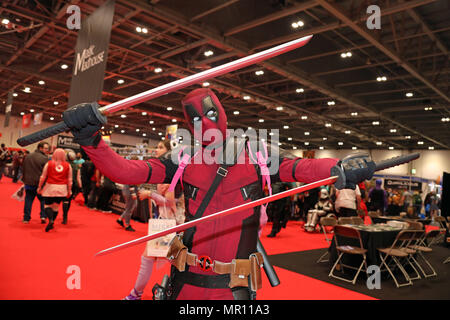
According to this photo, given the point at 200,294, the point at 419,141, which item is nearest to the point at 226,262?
the point at 200,294

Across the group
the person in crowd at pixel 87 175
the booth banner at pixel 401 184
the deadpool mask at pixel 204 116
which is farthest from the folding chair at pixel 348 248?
the booth banner at pixel 401 184

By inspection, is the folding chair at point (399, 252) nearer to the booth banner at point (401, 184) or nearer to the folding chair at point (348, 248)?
the folding chair at point (348, 248)

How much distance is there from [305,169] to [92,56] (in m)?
3.55

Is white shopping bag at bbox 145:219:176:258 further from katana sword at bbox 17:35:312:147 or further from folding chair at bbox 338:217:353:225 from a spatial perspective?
folding chair at bbox 338:217:353:225

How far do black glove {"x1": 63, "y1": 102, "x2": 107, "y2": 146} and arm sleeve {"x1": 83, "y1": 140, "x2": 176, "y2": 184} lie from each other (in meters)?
0.10

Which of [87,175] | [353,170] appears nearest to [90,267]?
[353,170]

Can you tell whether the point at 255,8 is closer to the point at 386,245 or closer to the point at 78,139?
the point at 386,245

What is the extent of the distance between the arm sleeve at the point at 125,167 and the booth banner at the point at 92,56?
2.43 m

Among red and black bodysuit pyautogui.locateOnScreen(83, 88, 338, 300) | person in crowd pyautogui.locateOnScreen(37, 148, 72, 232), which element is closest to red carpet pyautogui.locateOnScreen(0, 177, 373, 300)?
person in crowd pyautogui.locateOnScreen(37, 148, 72, 232)

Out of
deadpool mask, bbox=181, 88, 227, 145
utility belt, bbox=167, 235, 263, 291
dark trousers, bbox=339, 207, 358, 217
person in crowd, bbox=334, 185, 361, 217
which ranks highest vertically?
deadpool mask, bbox=181, 88, 227, 145

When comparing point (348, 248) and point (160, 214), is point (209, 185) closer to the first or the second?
point (160, 214)

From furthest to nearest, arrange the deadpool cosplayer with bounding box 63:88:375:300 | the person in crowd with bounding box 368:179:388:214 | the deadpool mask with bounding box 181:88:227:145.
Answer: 1. the person in crowd with bounding box 368:179:388:214
2. the deadpool mask with bounding box 181:88:227:145
3. the deadpool cosplayer with bounding box 63:88:375:300

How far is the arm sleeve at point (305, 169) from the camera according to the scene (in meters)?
1.56

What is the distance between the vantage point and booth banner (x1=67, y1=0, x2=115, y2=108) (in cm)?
389
